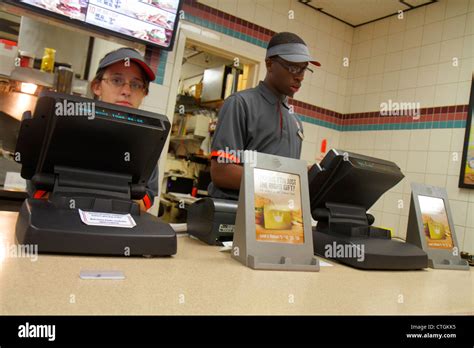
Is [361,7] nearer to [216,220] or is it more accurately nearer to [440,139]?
[440,139]

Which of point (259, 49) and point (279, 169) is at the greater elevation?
point (259, 49)

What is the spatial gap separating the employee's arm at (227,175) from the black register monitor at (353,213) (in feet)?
1.02

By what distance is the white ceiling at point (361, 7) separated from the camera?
4316mm

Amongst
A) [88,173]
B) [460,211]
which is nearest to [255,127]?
[88,173]

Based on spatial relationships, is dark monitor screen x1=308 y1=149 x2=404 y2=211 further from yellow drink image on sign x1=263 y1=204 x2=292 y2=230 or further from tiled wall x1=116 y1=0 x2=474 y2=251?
tiled wall x1=116 y1=0 x2=474 y2=251

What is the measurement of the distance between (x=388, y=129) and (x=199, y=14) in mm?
2349

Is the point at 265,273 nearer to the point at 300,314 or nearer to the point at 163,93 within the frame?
the point at 300,314

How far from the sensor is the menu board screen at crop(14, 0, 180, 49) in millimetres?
3054

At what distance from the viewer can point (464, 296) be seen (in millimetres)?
1189

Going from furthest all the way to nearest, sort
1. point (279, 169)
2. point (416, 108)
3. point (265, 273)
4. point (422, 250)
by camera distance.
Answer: point (416, 108) → point (422, 250) → point (279, 169) → point (265, 273)

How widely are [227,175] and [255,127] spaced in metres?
0.40

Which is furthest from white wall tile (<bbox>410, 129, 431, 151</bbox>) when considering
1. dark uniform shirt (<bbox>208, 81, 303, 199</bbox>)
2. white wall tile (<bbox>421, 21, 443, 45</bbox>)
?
dark uniform shirt (<bbox>208, 81, 303, 199</bbox>)
